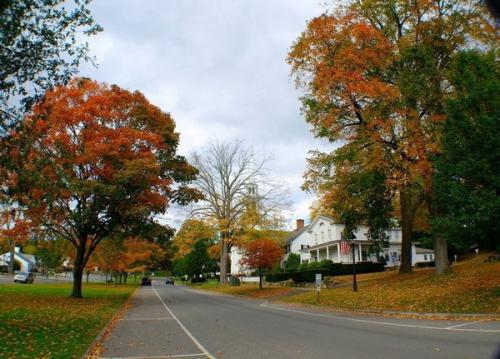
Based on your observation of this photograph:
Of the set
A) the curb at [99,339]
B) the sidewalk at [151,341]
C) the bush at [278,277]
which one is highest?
the bush at [278,277]

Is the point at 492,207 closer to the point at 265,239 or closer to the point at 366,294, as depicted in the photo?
the point at 366,294

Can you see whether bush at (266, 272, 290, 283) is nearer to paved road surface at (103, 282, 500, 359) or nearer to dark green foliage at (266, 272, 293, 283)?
dark green foliage at (266, 272, 293, 283)

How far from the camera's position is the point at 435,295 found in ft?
67.5

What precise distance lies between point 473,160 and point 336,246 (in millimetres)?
42201

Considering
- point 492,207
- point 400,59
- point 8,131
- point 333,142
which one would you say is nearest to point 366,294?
point 333,142

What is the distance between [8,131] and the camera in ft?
41.5

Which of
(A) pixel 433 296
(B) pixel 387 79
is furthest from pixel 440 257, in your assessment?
(B) pixel 387 79

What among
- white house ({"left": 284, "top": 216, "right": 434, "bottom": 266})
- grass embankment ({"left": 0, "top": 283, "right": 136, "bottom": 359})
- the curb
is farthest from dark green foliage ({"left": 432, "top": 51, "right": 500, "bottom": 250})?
white house ({"left": 284, "top": 216, "right": 434, "bottom": 266})

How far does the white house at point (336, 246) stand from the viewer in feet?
187

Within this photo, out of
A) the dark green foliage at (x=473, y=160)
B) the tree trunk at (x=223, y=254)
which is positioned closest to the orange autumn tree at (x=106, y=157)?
the dark green foliage at (x=473, y=160)

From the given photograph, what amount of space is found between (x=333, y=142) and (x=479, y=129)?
11.0 meters

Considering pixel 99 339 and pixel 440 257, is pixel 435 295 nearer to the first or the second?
pixel 440 257

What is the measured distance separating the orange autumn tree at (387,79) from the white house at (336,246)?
29.0 metres

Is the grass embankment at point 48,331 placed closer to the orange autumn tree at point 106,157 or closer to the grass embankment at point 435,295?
the orange autumn tree at point 106,157
